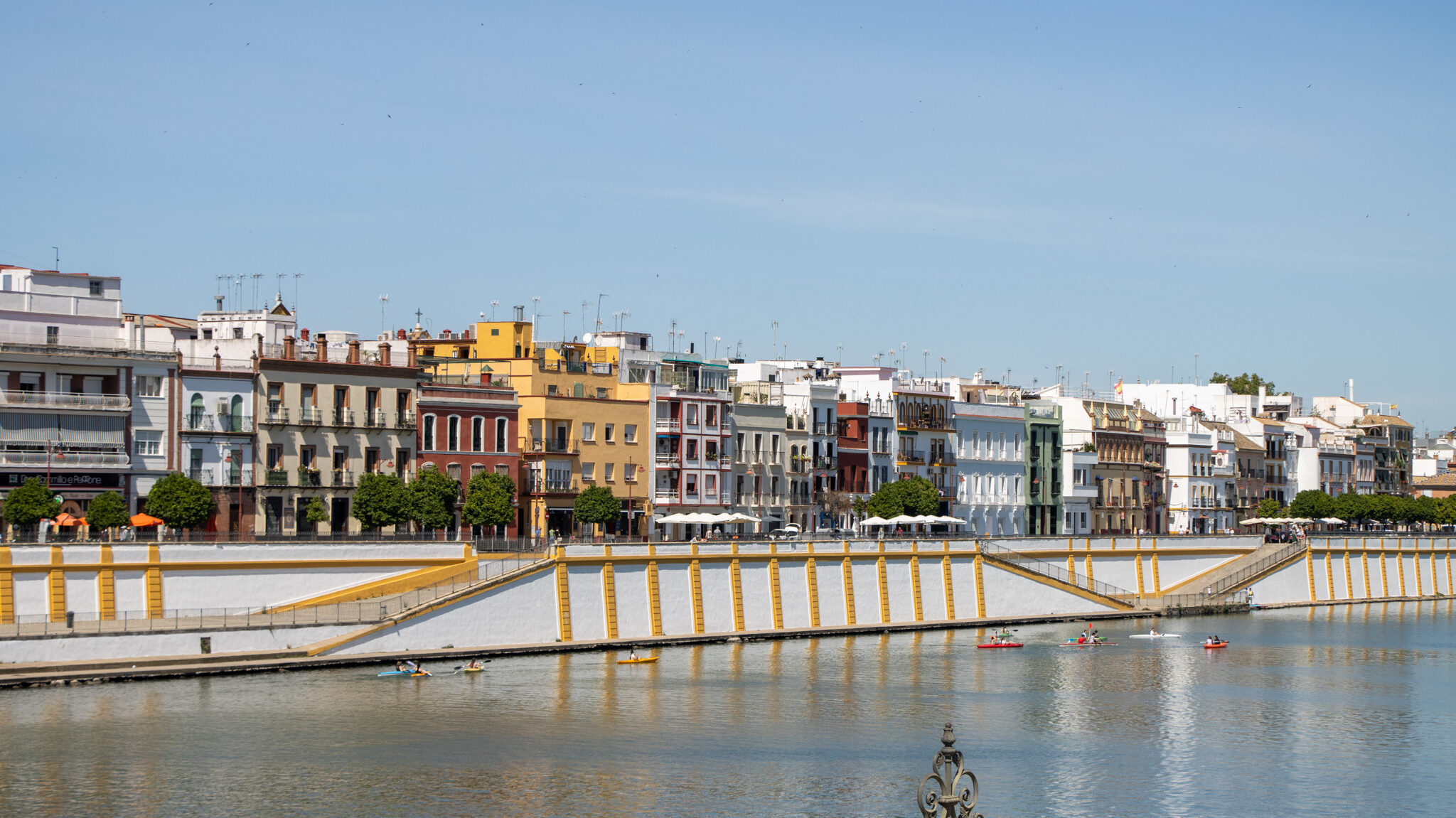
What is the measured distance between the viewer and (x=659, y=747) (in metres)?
66.3

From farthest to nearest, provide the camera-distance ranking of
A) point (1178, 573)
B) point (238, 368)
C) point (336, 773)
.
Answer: point (1178, 573), point (238, 368), point (336, 773)

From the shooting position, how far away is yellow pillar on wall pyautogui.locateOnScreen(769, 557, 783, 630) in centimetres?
10019

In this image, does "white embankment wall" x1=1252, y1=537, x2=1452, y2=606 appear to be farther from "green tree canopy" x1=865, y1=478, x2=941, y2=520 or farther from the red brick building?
the red brick building

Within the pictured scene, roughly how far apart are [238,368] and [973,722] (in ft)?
152

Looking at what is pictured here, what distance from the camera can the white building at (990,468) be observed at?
5822 inches

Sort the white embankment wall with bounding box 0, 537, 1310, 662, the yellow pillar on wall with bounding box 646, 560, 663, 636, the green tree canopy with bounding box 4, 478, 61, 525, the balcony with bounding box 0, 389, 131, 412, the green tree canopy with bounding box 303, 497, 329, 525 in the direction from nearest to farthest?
the white embankment wall with bounding box 0, 537, 1310, 662 → the green tree canopy with bounding box 4, 478, 61, 525 → the balcony with bounding box 0, 389, 131, 412 → the yellow pillar on wall with bounding box 646, 560, 663, 636 → the green tree canopy with bounding box 303, 497, 329, 525

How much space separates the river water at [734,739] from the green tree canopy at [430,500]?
49.8 feet

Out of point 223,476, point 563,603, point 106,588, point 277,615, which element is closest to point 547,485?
point 223,476

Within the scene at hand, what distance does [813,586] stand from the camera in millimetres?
102625

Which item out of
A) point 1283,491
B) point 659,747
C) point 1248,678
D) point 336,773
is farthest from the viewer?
point 1283,491

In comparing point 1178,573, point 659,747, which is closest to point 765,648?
point 659,747

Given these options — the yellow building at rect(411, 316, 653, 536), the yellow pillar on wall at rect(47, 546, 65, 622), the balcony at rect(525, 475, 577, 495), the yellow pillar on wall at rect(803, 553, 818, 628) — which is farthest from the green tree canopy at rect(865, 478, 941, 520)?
the yellow pillar on wall at rect(47, 546, 65, 622)

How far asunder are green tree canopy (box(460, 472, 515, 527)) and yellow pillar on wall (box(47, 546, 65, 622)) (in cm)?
2842

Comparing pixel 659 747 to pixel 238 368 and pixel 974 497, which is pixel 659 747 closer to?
pixel 238 368
